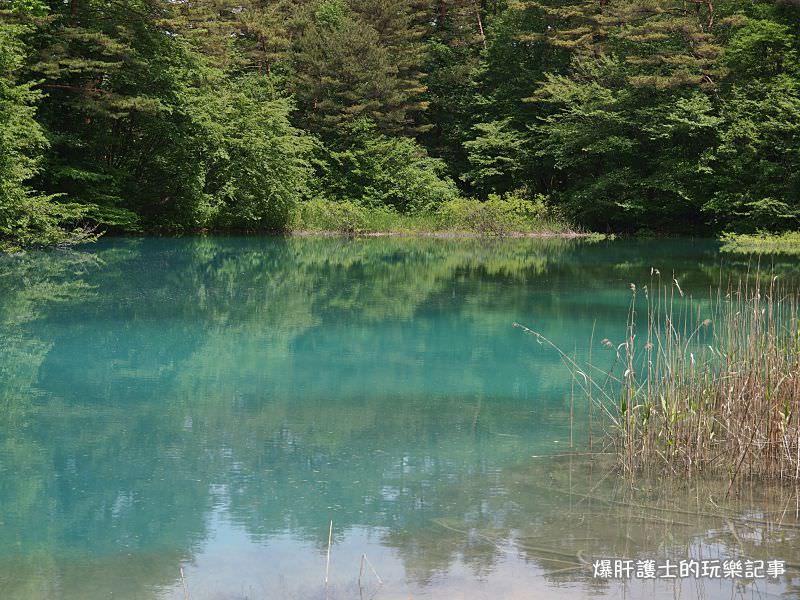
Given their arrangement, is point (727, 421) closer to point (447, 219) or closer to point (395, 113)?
point (447, 219)

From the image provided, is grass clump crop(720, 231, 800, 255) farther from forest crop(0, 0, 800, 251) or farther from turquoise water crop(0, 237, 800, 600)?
turquoise water crop(0, 237, 800, 600)

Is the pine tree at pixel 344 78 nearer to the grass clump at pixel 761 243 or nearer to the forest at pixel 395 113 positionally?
the forest at pixel 395 113

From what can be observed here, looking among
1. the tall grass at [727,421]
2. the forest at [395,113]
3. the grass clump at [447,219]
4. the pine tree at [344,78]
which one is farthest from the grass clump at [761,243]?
the tall grass at [727,421]

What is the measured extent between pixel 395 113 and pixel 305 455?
28.9 metres

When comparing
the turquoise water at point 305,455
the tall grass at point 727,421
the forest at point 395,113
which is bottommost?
the turquoise water at point 305,455

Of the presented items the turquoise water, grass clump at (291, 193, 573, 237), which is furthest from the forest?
the turquoise water

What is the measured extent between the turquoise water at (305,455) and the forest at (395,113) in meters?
9.52

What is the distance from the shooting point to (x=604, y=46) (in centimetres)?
3241

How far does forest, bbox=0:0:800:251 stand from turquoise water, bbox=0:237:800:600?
952 cm

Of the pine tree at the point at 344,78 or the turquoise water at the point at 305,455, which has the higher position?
the pine tree at the point at 344,78

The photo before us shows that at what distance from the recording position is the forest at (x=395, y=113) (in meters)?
23.3

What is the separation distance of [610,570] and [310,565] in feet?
3.76

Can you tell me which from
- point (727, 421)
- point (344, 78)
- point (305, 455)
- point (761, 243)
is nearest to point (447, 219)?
point (344, 78)

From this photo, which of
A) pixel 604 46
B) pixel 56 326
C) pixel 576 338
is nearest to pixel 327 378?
pixel 576 338
